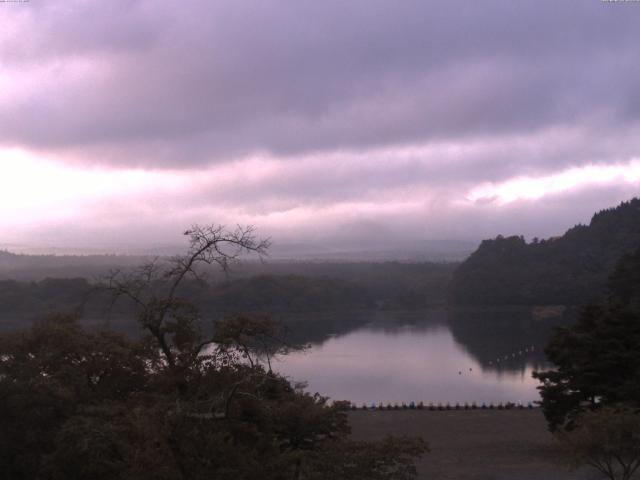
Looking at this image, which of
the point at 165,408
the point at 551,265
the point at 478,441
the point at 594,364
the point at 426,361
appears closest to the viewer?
the point at 165,408

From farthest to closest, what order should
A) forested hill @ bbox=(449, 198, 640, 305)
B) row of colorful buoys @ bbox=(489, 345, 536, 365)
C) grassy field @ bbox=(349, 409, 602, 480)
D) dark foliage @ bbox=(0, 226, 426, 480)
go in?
forested hill @ bbox=(449, 198, 640, 305)
row of colorful buoys @ bbox=(489, 345, 536, 365)
grassy field @ bbox=(349, 409, 602, 480)
dark foliage @ bbox=(0, 226, 426, 480)

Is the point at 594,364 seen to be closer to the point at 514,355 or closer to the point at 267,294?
the point at 514,355

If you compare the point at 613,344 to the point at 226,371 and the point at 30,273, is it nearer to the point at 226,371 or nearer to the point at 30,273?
the point at 226,371

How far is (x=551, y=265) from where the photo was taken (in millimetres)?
66312

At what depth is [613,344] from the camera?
14.5 metres

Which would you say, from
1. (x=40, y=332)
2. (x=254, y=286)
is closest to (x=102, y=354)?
(x=40, y=332)

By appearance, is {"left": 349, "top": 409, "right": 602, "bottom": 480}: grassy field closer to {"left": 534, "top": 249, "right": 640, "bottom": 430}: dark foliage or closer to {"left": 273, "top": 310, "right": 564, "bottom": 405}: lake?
{"left": 534, "top": 249, "right": 640, "bottom": 430}: dark foliage

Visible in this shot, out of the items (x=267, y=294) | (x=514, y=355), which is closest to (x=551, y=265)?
(x=267, y=294)

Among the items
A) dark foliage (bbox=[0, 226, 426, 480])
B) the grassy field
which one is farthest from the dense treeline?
dark foliage (bbox=[0, 226, 426, 480])

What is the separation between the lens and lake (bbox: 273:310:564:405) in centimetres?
2558

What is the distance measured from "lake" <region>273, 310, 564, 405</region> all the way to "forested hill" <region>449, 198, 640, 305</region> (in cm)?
803

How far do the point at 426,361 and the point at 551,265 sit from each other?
36048mm

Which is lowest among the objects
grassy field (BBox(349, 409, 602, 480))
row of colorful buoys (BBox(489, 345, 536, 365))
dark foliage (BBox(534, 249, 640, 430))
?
row of colorful buoys (BBox(489, 345, 536, 365))

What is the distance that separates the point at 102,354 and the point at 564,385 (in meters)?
9.76
